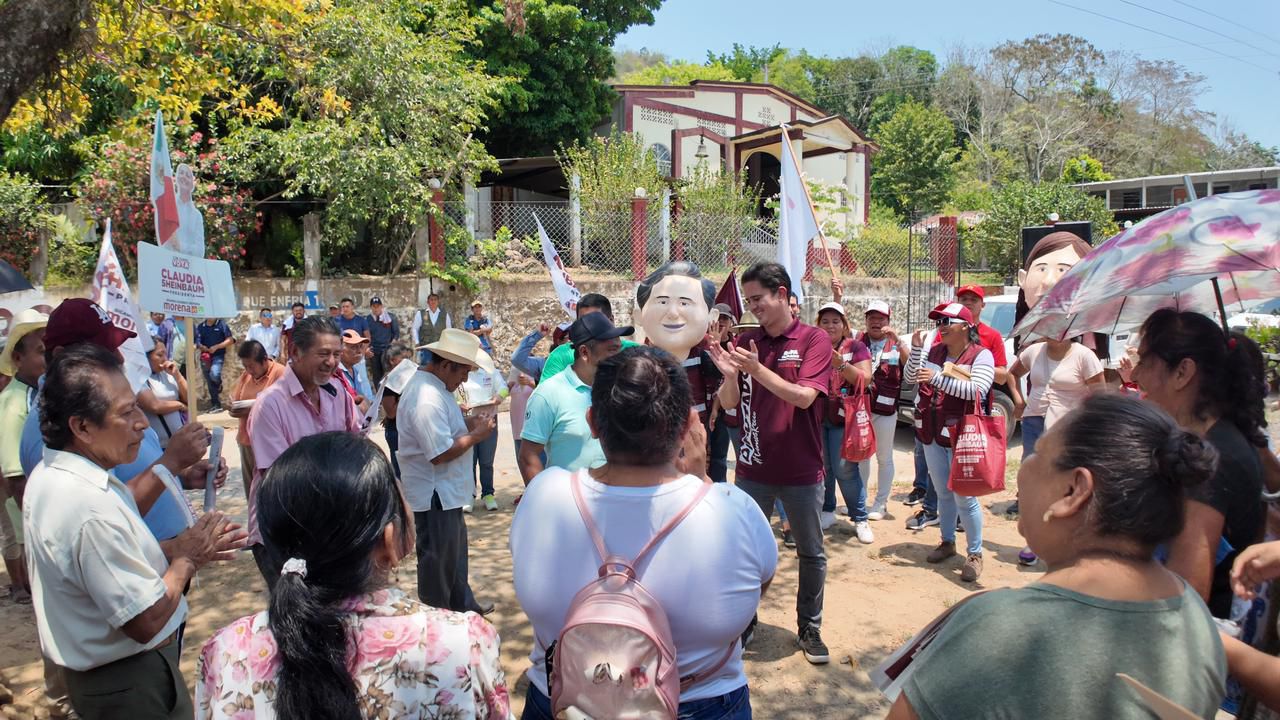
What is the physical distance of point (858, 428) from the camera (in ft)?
19.3

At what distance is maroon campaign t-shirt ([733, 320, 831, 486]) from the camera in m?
3.87

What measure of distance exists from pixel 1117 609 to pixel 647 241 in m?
13.9

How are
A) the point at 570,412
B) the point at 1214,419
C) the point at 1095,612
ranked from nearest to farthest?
the point at 1095,612 < the point at 1214,419 < the point at 570,412

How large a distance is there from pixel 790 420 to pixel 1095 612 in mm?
2539

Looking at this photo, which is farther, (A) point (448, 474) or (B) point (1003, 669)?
(A) point (448, 474)

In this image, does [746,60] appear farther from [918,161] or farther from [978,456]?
[978,456]

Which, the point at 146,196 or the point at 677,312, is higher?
the point at 146,196

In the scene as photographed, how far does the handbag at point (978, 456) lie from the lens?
485 cm

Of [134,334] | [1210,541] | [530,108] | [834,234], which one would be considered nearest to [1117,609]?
[1210,541]

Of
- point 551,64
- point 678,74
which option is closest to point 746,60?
point 678,74

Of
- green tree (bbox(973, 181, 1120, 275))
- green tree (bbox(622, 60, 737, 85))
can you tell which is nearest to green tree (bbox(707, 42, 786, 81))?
green tree (bbox(622, 60, 737, 85))

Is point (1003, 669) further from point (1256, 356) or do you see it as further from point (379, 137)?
point (379, 137)

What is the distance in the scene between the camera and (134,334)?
14.2 ft

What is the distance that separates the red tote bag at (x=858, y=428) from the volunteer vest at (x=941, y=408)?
478 mm
